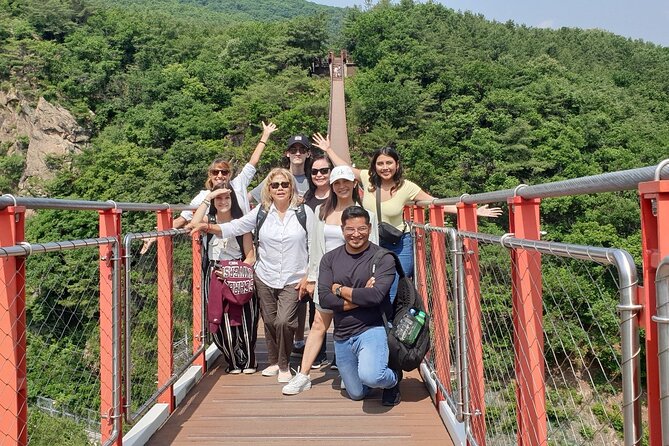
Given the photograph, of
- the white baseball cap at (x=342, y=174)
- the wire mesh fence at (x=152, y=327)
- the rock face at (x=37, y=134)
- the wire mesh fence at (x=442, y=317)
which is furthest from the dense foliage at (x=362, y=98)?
the white baseball cap at (x=342, y=174)

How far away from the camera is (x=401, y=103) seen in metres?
36.2

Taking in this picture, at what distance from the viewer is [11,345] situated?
1.80m

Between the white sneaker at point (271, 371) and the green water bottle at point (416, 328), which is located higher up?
the green water bottle at point (416, 328)

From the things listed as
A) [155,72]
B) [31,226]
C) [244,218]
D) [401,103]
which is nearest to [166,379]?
[244,218]

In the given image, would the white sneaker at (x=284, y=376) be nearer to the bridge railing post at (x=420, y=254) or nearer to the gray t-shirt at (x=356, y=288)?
the gray t-shirt at (x=356, y=288)

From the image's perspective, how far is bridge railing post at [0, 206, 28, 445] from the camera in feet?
5.87

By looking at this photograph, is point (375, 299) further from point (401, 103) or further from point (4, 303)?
point (401, 103)

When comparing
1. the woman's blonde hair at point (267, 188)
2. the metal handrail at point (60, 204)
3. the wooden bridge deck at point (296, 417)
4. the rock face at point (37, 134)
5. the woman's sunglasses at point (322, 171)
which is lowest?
the wooden bridge deck at point (296, 417)

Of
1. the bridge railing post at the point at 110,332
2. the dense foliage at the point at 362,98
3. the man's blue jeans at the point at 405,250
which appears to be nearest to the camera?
the bridge railing post at the point at 110,332

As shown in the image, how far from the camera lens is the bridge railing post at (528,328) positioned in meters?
1.92

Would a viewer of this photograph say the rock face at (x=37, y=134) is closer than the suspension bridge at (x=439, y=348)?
No

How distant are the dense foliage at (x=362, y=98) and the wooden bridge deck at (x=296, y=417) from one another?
1699cm

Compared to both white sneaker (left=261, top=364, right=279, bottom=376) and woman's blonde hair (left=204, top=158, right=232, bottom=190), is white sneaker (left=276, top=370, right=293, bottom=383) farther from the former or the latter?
woman's blonde hair (left=204, top=158, right=232, bottom=190)

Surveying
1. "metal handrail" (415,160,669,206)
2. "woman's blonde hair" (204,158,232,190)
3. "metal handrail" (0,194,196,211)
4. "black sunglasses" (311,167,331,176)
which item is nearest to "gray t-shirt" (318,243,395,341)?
"black sunglasses" (311,167,331,176)
